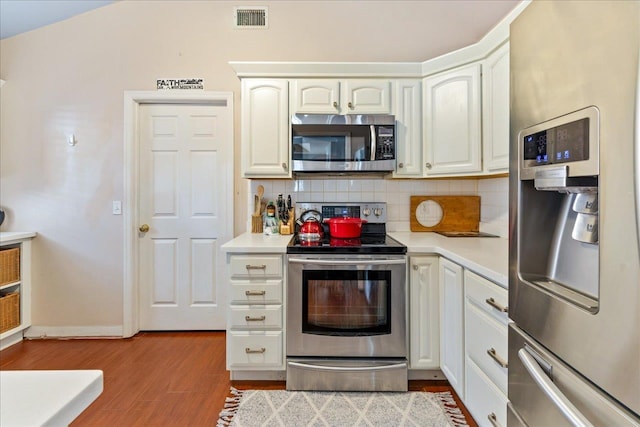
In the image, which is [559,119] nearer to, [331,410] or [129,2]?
[331,410]

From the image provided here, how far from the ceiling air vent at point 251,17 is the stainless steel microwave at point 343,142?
1.04 m

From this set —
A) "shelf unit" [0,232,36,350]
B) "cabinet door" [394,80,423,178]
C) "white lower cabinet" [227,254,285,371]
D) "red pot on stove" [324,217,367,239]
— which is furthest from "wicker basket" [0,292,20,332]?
"cabinet door" [394,80,423,178]

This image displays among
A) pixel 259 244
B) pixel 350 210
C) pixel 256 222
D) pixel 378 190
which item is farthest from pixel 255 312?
pixel 378 190

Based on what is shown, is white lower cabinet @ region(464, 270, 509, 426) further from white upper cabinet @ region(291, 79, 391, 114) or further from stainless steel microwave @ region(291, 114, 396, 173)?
white upper cabinet @ region(291, 79, 391, 114)

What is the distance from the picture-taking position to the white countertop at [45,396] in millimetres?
439

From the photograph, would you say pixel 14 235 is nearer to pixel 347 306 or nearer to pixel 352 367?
pixel 347 306

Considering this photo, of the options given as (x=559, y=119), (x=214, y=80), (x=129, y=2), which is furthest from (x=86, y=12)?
(x=559, y=119)

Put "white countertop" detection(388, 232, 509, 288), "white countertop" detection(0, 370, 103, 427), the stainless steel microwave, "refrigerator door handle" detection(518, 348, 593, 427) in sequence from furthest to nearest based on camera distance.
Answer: the stainless steel microwave → "white countertop" detection(388, 232, 509, 288) → "refrigerator door handle" detection(518, 348, 593, 427) → "white countertop" detection(0, 370, 103, 427)

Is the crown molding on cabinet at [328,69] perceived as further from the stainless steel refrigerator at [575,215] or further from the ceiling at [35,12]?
the stainless steel refrigerator at [575,215]

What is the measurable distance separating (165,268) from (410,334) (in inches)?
83.2

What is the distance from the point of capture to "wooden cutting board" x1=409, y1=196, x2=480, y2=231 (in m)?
2.68

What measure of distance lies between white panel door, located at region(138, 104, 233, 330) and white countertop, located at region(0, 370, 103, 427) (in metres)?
2.37

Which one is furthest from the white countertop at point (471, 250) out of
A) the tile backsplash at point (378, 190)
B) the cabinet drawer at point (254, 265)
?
the cabinet drawer at point (254, 265)

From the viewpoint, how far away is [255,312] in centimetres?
206
